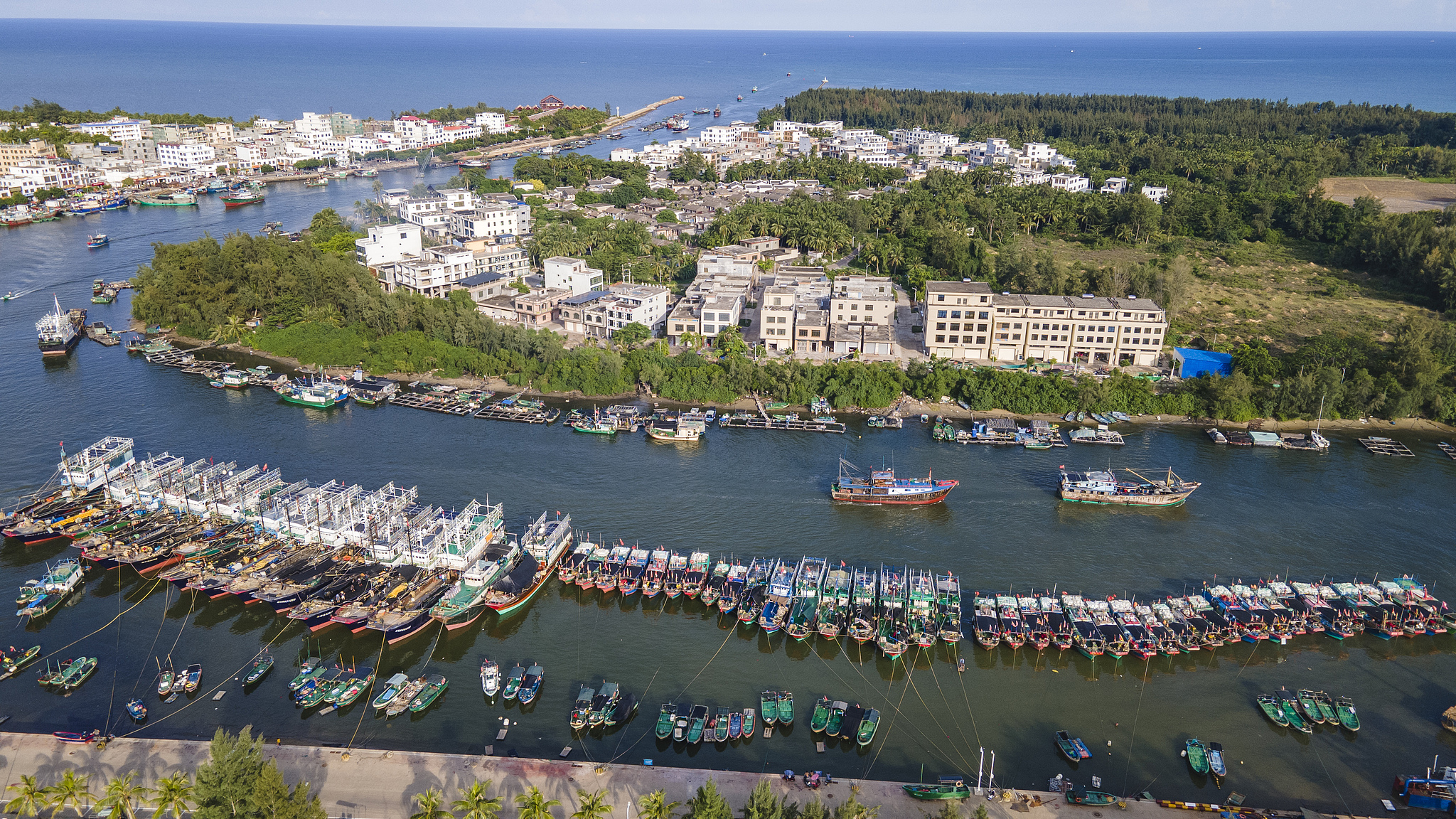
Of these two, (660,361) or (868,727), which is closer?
(868,727)

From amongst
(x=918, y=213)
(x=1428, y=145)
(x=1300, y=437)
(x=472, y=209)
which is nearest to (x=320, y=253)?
(x=472, y=209)

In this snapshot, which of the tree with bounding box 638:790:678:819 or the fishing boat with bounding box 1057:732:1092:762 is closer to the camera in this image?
the tree with bounding box 638:790:678:819

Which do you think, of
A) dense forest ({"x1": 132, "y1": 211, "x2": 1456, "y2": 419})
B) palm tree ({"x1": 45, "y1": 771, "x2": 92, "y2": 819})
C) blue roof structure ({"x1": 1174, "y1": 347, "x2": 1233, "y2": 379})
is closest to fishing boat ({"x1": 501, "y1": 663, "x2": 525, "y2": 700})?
palm tree ({"x1": 45, "y1": 771, "x2": 92, "y2": 819})

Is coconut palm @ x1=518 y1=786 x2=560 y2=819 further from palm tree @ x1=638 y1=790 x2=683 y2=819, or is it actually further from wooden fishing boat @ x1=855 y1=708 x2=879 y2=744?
wooden fishing boat @ x1=855 y1=708 x2=879 y2=744

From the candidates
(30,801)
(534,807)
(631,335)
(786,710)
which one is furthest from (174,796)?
(631,335)

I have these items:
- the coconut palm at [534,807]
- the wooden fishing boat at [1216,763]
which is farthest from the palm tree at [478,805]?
the wooden fishing boat at [1216,763]

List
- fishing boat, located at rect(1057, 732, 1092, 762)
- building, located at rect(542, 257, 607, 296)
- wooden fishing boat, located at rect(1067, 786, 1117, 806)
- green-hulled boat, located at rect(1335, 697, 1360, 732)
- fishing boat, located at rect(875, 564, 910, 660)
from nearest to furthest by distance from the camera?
wooden fishing boat, located at rect(1067, 786, 1117, 806)
fishing boat, located at rect(1057, 732, 1092, 762)
green-hulled boat, located at rect(1335, 697, 1360, 732)
fishing boat, located at rect(875, 564, 910, 660)
building, located at rect(542, 257, 607, 296)

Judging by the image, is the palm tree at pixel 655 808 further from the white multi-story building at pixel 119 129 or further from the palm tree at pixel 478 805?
the white multi-story building at pixel 119 129

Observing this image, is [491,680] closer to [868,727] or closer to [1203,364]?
[868,727]
